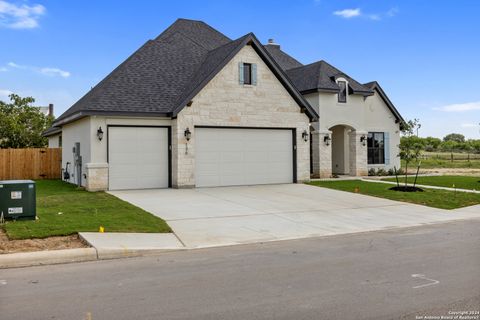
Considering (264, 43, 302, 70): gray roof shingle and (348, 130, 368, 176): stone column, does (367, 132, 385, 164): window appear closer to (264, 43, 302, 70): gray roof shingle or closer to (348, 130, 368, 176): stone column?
(348, 130, 368, 176): stone column

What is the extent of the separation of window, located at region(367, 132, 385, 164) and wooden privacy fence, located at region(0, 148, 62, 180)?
62.6 feet

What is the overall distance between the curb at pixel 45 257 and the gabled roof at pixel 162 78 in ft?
36.1

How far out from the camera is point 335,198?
1714cm

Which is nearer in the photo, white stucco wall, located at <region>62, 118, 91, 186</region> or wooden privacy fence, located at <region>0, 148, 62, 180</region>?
white stucco wall, located at <region>62, 118, 91, 186</region>

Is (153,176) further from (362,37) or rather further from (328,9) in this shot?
(362,37)

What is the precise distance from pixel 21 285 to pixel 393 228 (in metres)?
8.68

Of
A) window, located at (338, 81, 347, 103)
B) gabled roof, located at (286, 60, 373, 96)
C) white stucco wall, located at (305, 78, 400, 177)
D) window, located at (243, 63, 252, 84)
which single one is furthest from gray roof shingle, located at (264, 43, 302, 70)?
window, located at (243, 63, 252, 84)

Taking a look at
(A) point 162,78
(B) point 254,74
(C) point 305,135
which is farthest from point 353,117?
(A) point 162,78

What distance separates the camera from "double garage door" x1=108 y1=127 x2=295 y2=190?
1916 centimetres

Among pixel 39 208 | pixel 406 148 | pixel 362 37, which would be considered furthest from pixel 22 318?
pixel 362 37

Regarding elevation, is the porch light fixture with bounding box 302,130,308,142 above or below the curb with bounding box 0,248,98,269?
above

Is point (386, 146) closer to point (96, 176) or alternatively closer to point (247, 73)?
point (247, 73)

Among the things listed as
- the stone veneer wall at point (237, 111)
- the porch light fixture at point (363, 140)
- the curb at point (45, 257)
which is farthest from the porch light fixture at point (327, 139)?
the curb at point (45, 257)

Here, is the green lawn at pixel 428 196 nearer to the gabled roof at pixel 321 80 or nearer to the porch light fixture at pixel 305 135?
the porch light fixture at pixel 305 135
